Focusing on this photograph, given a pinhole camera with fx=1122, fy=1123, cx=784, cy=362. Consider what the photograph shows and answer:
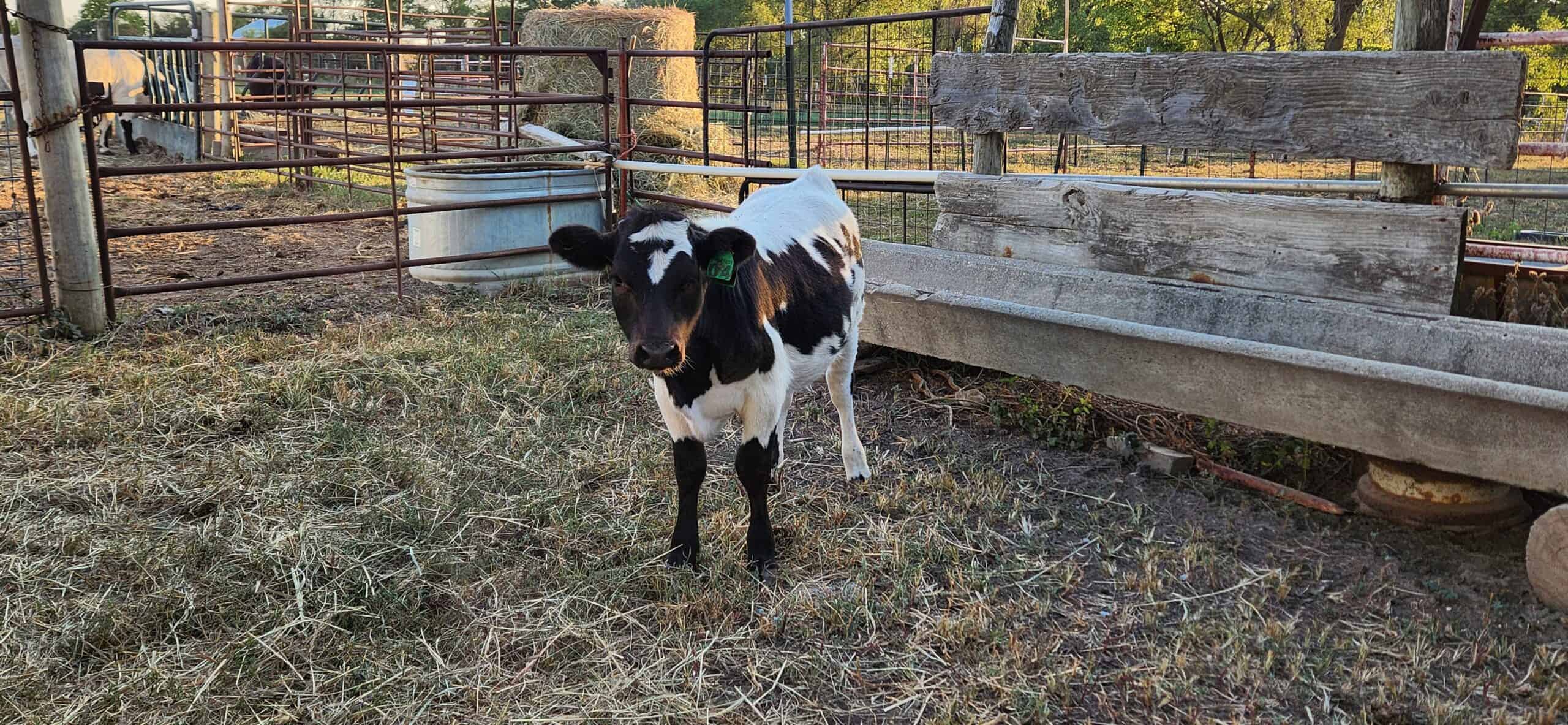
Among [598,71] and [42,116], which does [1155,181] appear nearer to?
[42,116]

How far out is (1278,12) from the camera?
23375mm

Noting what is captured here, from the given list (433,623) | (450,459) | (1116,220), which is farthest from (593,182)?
(433,623)

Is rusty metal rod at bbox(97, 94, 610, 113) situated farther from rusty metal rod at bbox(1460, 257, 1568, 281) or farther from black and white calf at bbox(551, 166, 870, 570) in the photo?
rusty metal rod at bbox(1460, 257, 1568, 281)

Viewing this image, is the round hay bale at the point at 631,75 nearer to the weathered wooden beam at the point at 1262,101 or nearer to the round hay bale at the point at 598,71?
the round hay bale at the point at 598,71

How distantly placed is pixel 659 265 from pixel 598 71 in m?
10.6

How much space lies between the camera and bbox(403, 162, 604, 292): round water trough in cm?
724

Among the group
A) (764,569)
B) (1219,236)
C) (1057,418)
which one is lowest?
(764,569)

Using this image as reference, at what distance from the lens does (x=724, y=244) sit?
310cm

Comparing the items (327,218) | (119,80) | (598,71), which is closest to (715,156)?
(327,218)

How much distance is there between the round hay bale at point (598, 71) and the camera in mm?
13117

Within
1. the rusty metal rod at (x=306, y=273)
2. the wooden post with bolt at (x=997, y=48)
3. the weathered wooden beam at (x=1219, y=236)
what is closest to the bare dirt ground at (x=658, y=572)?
the weathered wooden beam at (x=1219, y=236)

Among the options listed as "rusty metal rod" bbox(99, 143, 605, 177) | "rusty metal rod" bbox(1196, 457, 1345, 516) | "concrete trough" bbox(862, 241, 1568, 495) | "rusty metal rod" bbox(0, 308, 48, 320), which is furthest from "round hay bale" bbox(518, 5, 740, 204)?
"rusty metal rod" bbox(1196, 457, 1345, 516)

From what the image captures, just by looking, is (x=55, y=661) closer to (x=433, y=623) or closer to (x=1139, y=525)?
(x=433, y=623)

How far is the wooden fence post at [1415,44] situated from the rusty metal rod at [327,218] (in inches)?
203
